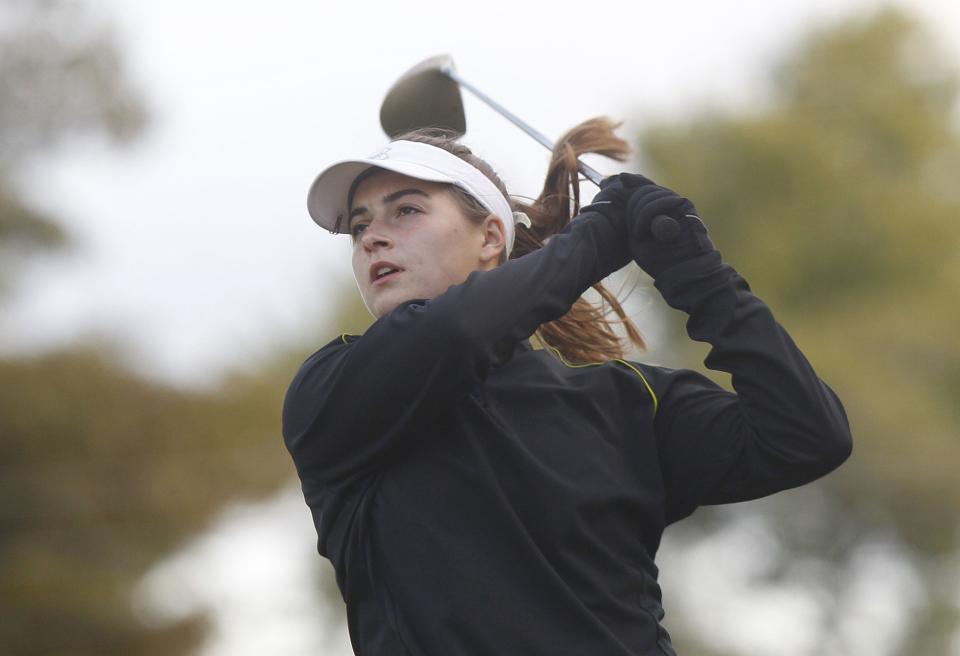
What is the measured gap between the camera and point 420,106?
3.72 meters

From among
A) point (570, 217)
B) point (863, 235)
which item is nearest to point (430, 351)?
point (570, 217)

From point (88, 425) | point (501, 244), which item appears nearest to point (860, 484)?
point (88, 425)

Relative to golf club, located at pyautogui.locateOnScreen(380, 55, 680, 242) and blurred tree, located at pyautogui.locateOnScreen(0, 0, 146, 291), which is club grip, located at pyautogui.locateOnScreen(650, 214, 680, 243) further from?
blurred tree, located at pyautogui.locateOnScreen(0, 0, 146, 291)

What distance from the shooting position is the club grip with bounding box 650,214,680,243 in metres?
2.70

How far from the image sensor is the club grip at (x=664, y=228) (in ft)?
8.85

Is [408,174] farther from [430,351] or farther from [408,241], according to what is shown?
[430,351]

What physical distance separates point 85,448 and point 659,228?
1436cm

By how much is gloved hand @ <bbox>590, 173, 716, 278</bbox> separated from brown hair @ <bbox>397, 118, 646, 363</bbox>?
485 mm

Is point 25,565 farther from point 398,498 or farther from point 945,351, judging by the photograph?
point 398,498

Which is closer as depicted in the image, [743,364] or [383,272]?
[743,364]

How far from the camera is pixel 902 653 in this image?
59.4 feet

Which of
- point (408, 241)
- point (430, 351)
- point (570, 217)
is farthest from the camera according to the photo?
point (570, 217)

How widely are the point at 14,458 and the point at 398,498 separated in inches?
561

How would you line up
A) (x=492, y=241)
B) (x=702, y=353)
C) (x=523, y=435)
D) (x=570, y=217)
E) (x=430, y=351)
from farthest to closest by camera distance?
(x=702, y=353) → (x=570, y=217) → (x=492, y=241) → (x=523, y=435) → (x=430, y=351)
